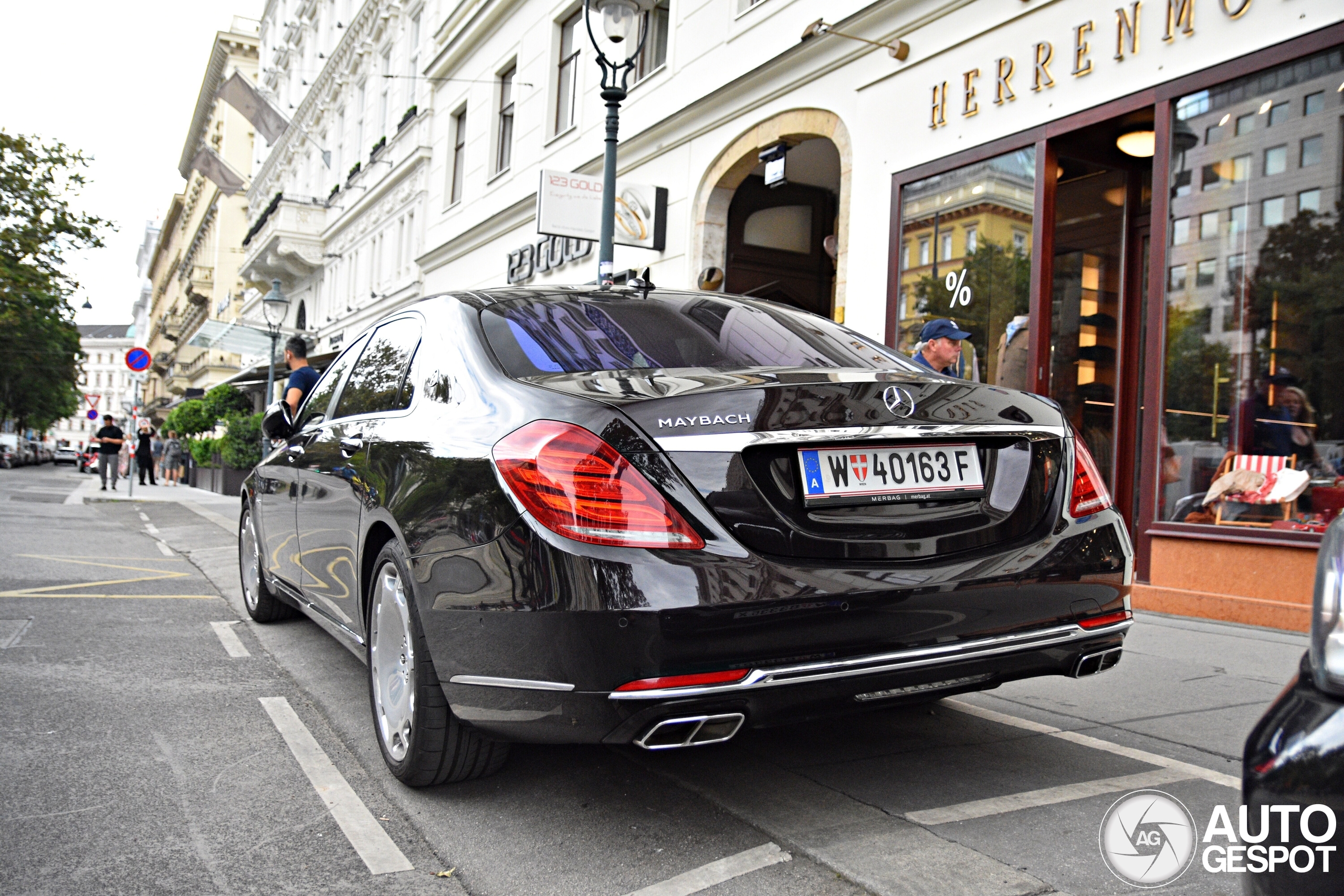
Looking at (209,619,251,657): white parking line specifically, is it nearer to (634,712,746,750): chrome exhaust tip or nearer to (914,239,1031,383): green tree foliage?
(634,712,746,750): chrome exhaust tip

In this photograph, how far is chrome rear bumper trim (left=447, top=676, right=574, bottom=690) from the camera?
2.53m

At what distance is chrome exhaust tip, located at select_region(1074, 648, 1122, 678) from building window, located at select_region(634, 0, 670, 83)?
12.9 meters

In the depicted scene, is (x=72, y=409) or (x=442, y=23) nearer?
(x=442, y=23)

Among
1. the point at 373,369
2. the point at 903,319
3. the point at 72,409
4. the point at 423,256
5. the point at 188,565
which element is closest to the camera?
the point at 373,369

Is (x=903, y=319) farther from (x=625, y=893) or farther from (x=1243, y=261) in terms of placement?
(x=625, y=893)

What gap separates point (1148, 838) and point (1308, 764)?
1.50 metres

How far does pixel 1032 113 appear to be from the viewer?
8.61 metres

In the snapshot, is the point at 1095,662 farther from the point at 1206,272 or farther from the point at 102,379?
the point at 102,379

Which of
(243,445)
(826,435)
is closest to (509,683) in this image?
(826,435)

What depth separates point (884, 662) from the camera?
2.60 metres

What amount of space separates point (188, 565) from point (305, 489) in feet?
17.9

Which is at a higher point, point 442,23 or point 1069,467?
point 442,23

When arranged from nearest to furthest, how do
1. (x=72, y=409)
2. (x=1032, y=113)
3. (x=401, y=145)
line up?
1. (x=1032, y=113)
2. (x=401, y=145)
3. (x=72, y=409)

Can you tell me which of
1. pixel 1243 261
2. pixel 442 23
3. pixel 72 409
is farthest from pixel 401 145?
pixel 72 409
